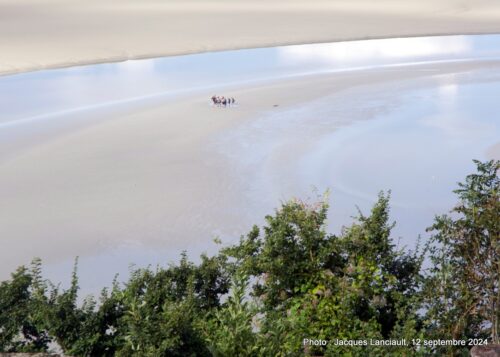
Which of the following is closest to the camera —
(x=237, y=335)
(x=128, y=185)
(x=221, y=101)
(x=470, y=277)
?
(x=237, y=335)

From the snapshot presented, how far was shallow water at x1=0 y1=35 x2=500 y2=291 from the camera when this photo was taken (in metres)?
16.1

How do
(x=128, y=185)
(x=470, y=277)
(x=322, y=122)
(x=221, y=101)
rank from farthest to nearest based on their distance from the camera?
1. (x=221, y=101)
2. (x=322, y=122)
3. (x=128, y=185)
4. (x=470, y=277)

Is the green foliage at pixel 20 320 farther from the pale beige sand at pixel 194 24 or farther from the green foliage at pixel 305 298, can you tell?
the pale beige sand at pixel 194 24

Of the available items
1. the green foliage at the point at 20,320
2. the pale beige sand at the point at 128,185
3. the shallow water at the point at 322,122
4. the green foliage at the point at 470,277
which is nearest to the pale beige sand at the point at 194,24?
the shallow water at the point at 322,122

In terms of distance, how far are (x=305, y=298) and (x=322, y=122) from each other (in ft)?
47.9

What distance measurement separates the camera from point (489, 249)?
7938 millimetres

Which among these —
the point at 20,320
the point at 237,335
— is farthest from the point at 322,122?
the point at 237,335

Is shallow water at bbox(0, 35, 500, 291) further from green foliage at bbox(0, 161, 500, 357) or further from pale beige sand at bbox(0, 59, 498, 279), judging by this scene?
green foliage at bbox(0, 161, 500, 357)

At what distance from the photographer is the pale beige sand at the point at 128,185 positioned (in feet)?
49.3

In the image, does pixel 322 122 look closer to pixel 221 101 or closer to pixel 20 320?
pixel 221 101

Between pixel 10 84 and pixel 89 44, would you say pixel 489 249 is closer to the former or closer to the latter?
pixel 10 84

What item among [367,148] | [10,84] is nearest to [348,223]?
[367,148]

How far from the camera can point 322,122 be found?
2297 centimetres

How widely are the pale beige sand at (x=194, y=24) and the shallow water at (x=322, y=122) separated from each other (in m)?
1.80
